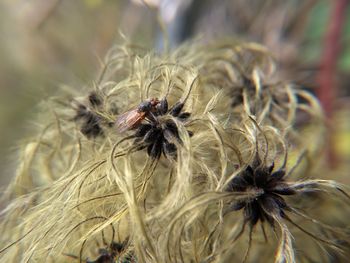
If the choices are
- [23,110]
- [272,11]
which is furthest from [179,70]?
[23,110]

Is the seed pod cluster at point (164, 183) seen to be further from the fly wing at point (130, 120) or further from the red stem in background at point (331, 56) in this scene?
the red stem in background at point (331, 56)

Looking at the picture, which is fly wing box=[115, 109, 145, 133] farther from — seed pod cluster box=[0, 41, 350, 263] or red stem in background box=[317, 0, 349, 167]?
red stem in background box=[317, 0, 349, 167]

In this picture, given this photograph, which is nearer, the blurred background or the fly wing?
the fly wing

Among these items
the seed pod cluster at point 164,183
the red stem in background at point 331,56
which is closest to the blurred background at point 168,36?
the red stem in background at point 331,56

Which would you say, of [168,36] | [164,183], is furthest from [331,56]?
[164,183]

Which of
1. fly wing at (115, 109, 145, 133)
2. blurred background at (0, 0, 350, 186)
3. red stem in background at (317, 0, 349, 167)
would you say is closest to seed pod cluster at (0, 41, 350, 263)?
fly wing at (115, 109, 145, 133)

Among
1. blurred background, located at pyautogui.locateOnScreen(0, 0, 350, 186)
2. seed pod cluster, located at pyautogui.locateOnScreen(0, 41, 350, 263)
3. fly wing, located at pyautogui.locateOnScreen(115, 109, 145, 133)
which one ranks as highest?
blurred background, located at pyautogui.locateOnScreen(0, 0, 350, 186)
